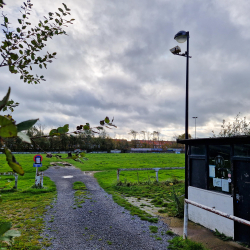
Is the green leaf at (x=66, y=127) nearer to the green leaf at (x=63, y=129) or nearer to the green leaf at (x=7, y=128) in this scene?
the green leaf at (x=63, y=129)

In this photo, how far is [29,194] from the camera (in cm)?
1152

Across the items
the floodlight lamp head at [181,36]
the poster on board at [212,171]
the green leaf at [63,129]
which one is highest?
the floodlight lamp head at [181,36]

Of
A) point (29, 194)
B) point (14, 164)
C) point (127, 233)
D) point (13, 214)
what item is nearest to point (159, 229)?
point (127, 233)

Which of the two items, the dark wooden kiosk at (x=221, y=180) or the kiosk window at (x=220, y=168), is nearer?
the dark wooden kiosk at (x=221, y=180)

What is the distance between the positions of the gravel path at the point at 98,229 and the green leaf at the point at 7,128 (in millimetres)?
5562

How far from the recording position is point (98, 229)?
663 cm

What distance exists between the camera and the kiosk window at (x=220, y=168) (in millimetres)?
6254

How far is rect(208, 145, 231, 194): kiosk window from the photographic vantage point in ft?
20.5

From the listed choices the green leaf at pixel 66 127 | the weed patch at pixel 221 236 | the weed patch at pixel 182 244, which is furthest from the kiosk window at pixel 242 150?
the green leaf at pixel 66 127

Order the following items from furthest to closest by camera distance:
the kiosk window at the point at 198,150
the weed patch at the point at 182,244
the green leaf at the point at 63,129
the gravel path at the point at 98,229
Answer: the kiosk window at the point at 198,150, the gravel path at the point at 98,229, the weed patch at the point at 182,244, the green leaf at the point at 63,129

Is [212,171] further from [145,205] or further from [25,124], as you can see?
[25,124]

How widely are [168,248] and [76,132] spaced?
5091mm

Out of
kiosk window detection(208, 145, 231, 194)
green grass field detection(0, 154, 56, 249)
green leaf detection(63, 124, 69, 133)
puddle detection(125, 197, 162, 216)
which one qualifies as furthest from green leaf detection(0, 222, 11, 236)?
puddle detection(125, 197, 162, 216)

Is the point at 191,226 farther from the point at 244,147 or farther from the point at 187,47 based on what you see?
the point at 187,47
